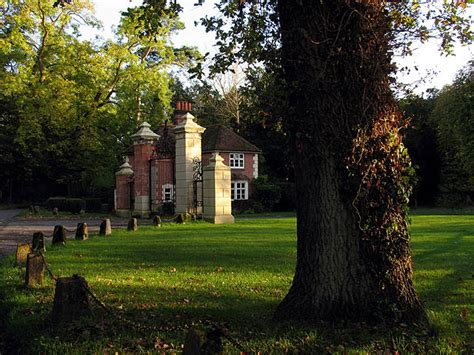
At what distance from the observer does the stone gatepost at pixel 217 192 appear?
59.7 ft

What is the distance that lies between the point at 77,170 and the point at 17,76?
8415 mm

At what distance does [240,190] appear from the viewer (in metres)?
35.1

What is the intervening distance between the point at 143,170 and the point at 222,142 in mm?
12605

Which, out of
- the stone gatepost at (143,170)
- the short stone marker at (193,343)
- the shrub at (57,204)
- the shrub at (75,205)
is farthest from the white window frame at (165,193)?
the short stone marker at (193,343)

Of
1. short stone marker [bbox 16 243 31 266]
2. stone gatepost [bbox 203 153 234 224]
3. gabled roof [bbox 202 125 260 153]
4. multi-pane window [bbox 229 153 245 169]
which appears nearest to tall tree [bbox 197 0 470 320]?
short stone marker [bbox 16 243 31 266]

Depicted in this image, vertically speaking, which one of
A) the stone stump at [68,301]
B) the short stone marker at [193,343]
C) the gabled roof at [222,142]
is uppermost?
the gabled roof at [222,142]

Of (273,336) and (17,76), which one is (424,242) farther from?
(17,76)

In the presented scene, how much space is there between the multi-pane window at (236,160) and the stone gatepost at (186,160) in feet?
49.5

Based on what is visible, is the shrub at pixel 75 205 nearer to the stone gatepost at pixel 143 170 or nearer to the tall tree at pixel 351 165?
the stone gatepost at pixel 143 170

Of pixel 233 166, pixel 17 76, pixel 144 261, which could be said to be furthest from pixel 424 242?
pixel 17 76

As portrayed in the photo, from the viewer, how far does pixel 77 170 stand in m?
37.8

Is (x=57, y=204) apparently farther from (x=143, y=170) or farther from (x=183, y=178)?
(x=183, y=178)

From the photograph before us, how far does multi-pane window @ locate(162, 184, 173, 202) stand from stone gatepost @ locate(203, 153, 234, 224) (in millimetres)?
4758

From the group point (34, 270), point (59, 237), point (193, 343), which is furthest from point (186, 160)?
point (193, 343)
